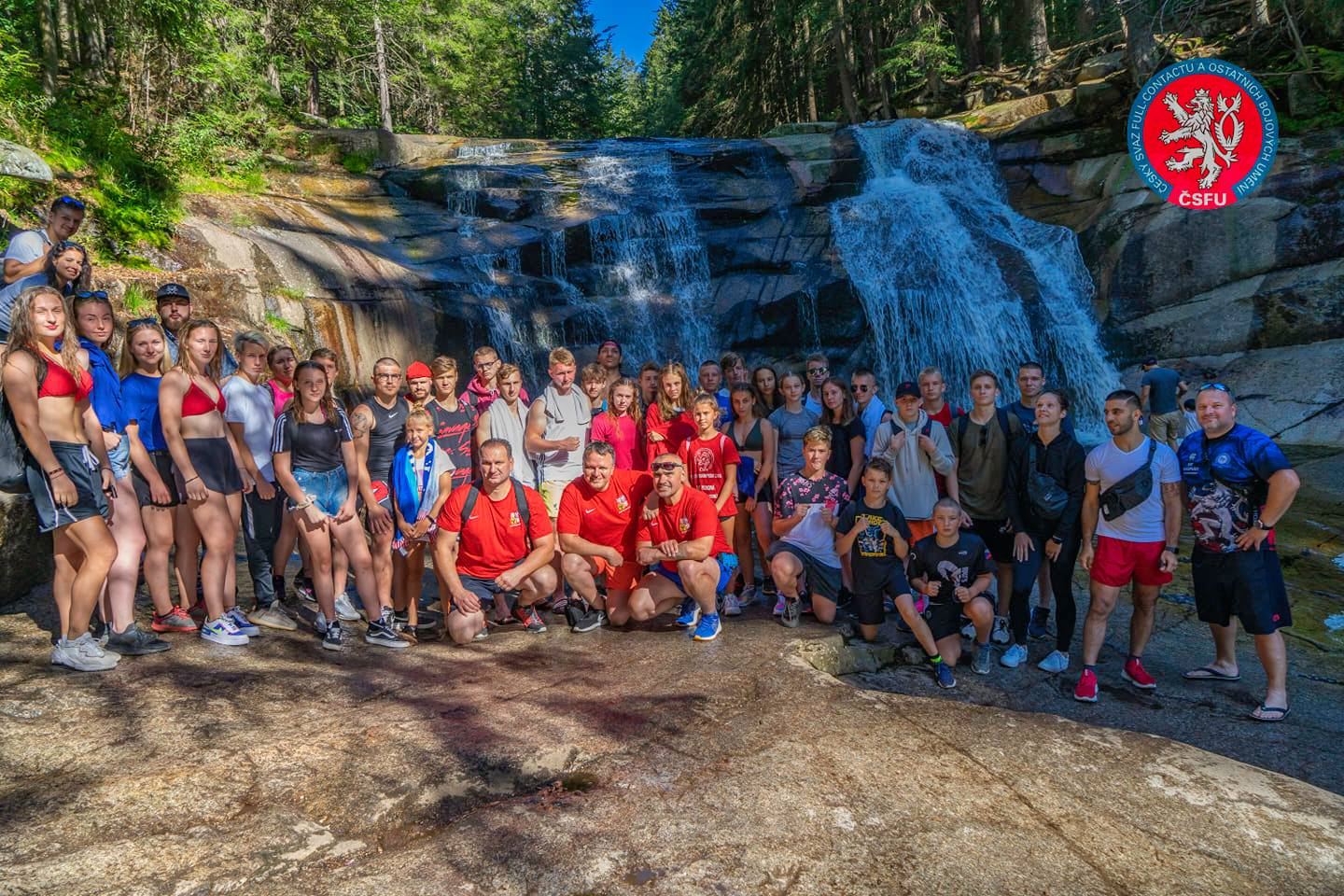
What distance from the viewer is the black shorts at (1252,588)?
4.69m

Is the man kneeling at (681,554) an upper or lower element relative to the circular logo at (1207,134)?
lower

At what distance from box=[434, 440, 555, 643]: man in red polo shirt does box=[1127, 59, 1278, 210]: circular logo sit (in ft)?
45.9

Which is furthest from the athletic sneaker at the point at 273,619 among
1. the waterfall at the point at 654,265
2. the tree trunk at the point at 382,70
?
the tree trunk at the point at 382,70

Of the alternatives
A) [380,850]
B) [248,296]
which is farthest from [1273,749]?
[248,296]

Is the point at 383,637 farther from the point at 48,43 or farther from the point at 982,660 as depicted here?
the point at 48,43

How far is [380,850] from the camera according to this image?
2.89 metres

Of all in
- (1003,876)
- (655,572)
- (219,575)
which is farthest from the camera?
(655,572)

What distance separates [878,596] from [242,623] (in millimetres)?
4372

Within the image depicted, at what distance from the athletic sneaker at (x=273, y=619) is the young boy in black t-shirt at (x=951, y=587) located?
14.2 ft

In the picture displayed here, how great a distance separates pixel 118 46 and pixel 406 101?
60.3ft

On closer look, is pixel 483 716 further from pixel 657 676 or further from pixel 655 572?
pixel 655 572

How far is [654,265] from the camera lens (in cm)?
1516

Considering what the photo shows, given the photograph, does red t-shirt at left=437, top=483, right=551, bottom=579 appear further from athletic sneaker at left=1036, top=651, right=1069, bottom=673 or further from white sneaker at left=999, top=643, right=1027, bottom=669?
athletic sneaker at left=1036, top=651, right=1069, bottom=673

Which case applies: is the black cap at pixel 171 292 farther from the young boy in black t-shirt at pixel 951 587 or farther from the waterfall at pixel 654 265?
the waterfall at pixel 654 265
